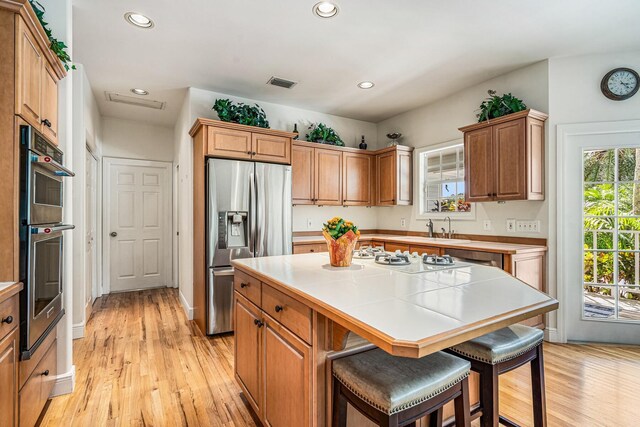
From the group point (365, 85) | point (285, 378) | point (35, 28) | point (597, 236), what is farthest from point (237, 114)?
point (597, 236)

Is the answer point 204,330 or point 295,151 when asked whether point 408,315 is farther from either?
point 295,151

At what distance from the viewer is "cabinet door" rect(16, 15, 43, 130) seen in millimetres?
1541

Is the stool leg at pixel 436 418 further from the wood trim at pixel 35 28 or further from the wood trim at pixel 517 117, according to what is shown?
the wood trim at pixel 517 117

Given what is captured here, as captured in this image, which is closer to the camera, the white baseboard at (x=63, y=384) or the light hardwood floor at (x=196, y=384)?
the light hardwood floor at (x=196, y=384)

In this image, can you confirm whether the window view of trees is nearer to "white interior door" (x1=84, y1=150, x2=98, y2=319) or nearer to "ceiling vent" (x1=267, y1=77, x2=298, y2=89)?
"ceiling vent" (x1=267, y1=77, x2=298, y2=89)

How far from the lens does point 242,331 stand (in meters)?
2.05

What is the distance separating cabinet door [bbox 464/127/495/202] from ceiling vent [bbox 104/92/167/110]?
382 centimetres

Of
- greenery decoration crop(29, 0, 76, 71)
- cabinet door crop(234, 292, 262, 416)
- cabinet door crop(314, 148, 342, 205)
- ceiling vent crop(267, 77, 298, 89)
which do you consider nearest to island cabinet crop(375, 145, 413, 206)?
cabinet door crop(314, 148, 342, 205)

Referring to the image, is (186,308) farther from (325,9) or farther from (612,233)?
(612,233)

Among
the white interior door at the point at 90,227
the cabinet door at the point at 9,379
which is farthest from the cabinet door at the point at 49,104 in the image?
the white interior door at the point at 90,227

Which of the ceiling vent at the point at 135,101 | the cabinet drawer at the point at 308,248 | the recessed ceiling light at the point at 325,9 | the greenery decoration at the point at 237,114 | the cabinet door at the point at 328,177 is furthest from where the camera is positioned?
the cabinet door at the point at 328,177

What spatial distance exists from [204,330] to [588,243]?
12.7ft

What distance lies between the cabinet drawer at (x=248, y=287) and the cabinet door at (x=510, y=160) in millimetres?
2615

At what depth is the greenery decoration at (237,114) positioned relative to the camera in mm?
3570
